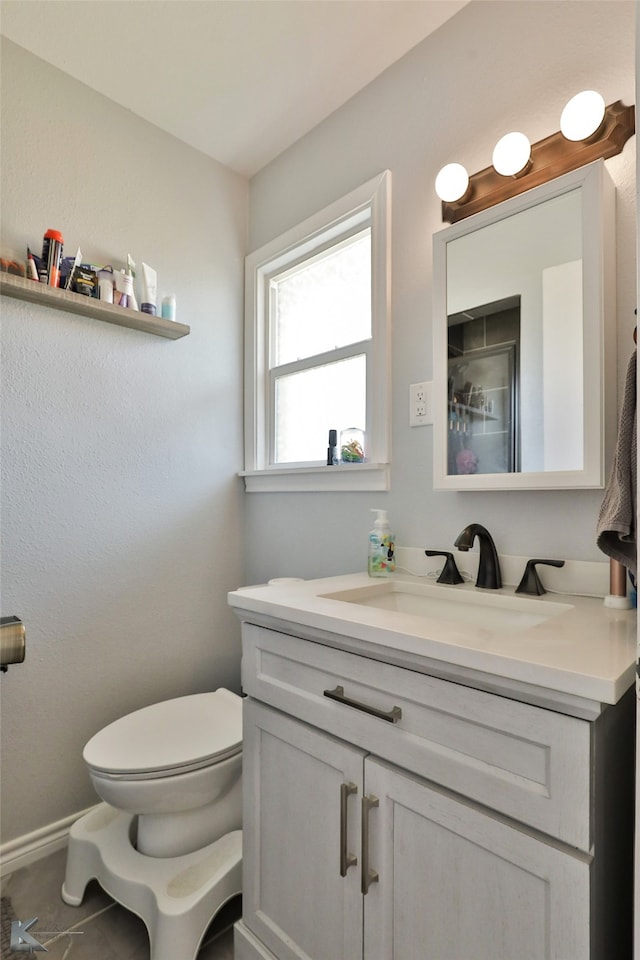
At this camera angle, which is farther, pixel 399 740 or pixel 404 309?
pixel 404 309

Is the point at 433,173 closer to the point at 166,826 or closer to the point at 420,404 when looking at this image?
the point at 420,404

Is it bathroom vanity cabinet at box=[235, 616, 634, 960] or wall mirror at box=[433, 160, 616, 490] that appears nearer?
bathroom vanity cabinet at box=[235, 616, 634, 960]

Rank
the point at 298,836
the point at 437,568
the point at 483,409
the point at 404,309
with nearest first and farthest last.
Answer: the point at 298,836, the point at 483,409, the point at 437,568, the point at 404,309

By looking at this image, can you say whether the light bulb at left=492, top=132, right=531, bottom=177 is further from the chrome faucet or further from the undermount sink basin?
the undermount sink basin

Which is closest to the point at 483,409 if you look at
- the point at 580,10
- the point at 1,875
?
the point at 580,10

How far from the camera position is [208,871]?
49.3 inches

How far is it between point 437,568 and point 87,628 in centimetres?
118

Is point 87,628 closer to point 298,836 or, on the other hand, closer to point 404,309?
point 298,836

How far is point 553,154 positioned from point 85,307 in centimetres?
140

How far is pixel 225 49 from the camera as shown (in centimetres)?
154

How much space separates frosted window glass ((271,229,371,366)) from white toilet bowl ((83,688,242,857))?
1.36m

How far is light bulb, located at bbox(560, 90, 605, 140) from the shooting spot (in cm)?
104

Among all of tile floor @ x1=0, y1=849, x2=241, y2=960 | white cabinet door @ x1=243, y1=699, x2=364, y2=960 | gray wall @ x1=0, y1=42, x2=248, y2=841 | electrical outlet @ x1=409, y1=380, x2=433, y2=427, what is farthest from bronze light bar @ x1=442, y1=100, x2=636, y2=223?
tile floor @ x1=0, y1=849, x2=241, y2=960

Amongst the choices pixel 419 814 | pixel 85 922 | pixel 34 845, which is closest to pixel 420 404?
pixel 419 814
